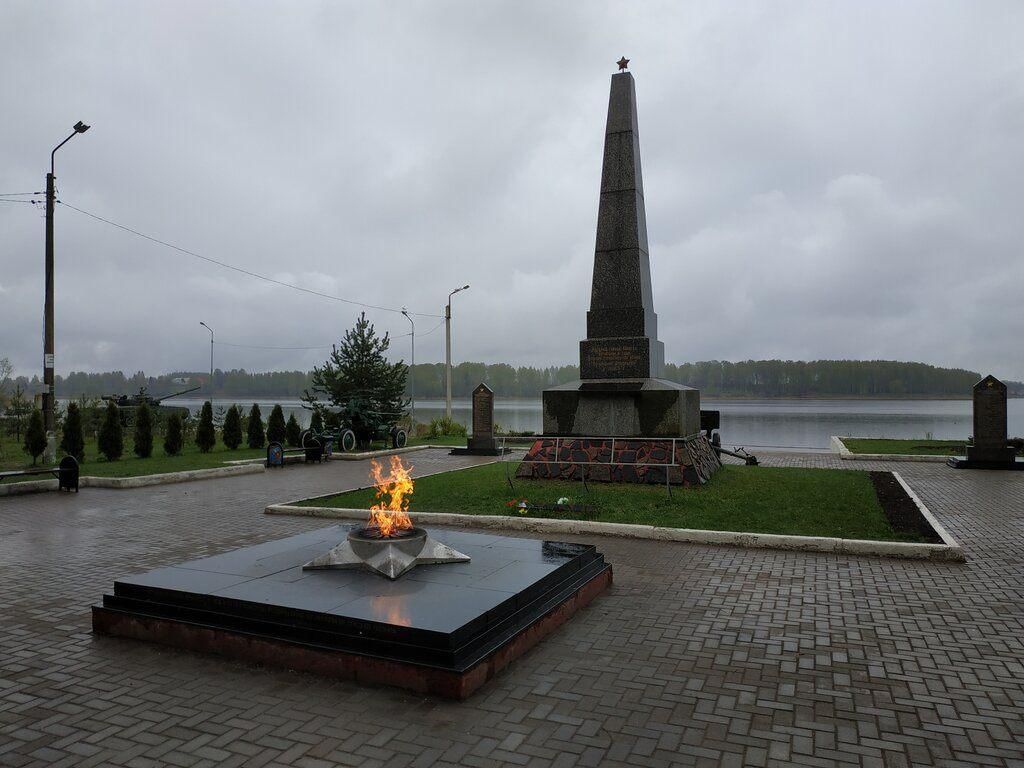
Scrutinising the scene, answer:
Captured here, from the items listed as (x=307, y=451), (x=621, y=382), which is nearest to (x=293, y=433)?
(x=307, y=451)

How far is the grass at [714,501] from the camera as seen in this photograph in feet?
27.6

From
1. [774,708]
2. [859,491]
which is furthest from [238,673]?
[859,491]

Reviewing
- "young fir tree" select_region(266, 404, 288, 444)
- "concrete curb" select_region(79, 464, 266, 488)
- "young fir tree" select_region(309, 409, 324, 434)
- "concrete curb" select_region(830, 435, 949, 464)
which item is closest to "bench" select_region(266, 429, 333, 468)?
"concrete curb" select_region(79, 464, 266, 488)

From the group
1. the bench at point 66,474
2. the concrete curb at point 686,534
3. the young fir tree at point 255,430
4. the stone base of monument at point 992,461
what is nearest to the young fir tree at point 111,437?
the bench at point 66,474

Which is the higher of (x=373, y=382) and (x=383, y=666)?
(x=373, y=382)

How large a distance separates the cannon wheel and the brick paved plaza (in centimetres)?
1405

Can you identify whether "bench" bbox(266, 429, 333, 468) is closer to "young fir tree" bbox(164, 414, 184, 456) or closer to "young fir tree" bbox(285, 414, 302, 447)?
"young fir tree" bbox(285, 414, 302, 447)

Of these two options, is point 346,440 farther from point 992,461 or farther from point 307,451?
point 992,461

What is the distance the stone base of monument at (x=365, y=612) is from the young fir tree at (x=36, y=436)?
12.6m

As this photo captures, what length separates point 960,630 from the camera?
16.1ft

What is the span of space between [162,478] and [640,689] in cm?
1235

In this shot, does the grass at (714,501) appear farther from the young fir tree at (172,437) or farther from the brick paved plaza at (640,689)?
the young fir tree at (172,437)

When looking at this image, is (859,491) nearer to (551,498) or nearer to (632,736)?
(551,498)

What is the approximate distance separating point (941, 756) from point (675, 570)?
3.55 meters
